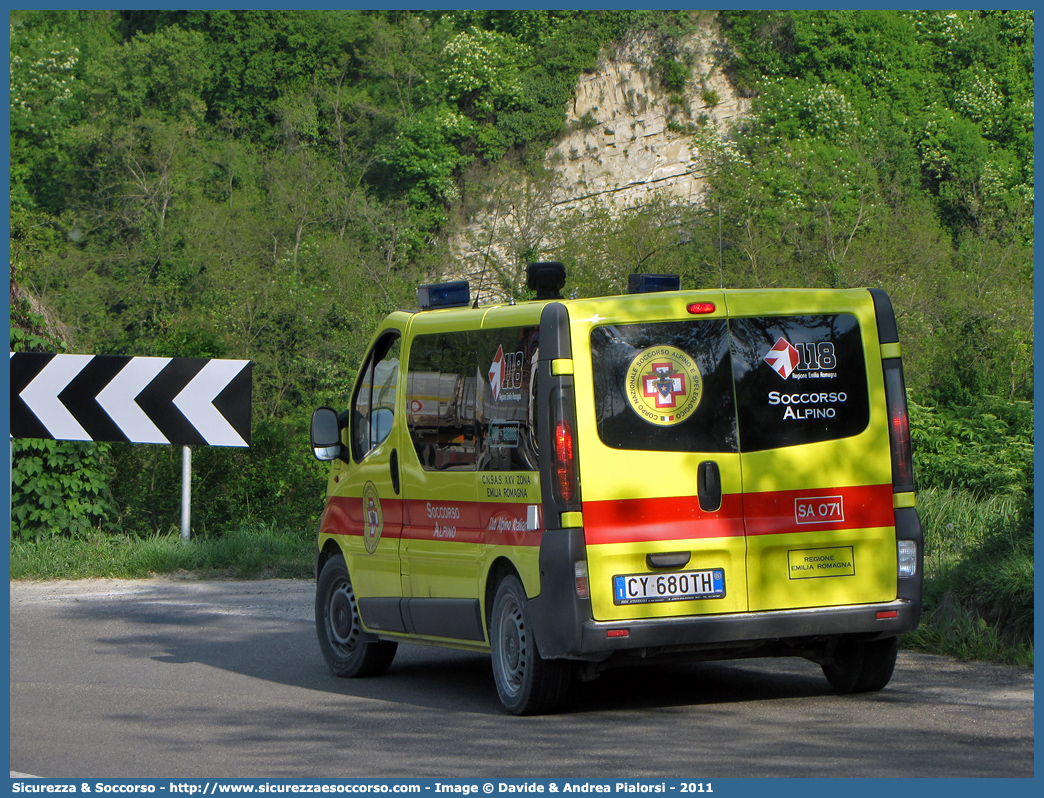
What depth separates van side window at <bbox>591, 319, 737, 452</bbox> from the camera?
7.13 meters

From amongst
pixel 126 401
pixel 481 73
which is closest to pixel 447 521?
pixel 126 401

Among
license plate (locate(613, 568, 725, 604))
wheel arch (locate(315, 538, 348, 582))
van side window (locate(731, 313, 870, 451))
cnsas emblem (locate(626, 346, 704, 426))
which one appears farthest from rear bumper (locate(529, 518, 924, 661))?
wheel arch (locate(315, 538, 348, 582))

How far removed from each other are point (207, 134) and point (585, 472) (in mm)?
67981

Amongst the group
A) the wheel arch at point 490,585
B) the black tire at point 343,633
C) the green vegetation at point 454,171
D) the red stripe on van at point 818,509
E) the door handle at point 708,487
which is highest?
the green vegetation at point 454,171

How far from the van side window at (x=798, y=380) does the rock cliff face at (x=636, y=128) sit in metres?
55.4

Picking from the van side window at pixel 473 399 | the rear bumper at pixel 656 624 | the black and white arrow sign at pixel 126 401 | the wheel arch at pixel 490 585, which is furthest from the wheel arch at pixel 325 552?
the black and white arrow sign at pixel 126 401

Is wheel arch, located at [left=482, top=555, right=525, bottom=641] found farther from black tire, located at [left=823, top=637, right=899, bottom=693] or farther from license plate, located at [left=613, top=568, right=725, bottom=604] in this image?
black tire, located at [left=823, top=637, right=899, bottom=693]

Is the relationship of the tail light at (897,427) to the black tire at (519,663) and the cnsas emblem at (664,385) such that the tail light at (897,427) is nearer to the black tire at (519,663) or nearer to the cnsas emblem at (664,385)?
the cnsas emblem at (664,385)

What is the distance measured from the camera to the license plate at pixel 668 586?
700 centimetres

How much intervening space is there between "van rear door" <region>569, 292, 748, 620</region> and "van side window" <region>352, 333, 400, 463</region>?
6.53ft

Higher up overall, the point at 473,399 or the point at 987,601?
the point at 473,399

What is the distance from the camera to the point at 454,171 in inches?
2753

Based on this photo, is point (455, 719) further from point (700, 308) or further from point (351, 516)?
point (700, 308)

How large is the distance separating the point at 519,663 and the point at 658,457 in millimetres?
1404
